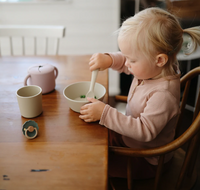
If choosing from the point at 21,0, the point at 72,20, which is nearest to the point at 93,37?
the point at 72,20

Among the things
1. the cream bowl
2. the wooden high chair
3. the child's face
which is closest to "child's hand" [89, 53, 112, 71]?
the cream bowl

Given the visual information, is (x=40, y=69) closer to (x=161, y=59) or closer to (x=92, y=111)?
(x=92, y=111)

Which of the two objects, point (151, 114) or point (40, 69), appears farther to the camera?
point (40, 69)

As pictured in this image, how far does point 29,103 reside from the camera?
760 millimetres

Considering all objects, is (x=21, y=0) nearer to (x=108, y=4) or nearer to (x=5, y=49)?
(x=5, y=49)

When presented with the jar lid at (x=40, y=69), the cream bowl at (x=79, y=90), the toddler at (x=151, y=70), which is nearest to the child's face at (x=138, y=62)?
the toddler at (x=151, y=70)

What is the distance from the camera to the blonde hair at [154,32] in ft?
2.40

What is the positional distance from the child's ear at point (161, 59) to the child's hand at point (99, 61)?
0.29m

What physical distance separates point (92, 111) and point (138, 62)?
0.82 feet

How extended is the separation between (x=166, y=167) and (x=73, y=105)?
0.50 metres

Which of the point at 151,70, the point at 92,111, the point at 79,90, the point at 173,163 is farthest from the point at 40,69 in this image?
the point at 173,163

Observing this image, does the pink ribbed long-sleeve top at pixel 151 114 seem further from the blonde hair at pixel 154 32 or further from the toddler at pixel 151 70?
the blonde hair at pixel 154 32

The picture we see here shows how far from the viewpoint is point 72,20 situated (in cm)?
242

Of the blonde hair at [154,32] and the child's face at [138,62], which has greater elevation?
the blonde hair at [154,32]
